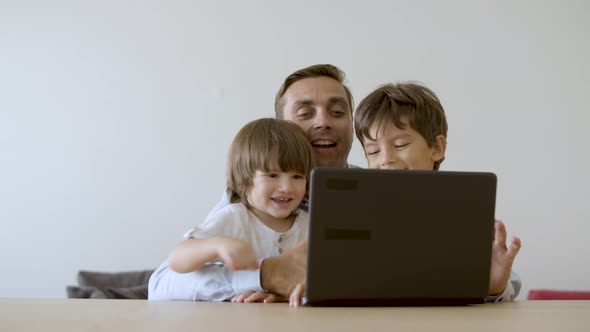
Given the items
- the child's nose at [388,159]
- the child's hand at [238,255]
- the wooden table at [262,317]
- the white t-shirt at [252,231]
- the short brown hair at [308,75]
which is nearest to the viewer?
the wooden table at [262,317]

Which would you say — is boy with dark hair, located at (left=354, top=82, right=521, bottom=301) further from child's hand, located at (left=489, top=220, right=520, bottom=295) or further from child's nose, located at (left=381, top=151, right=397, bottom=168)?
child's hand, located at (left=489, top=220, right=520, bottom=295)

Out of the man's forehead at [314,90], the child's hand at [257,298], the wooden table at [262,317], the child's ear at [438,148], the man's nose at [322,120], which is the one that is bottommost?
the child's hand at [257,298]

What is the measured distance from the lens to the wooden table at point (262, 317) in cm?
87

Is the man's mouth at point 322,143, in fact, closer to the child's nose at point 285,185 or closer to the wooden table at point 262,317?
the child's nose at point 285,185

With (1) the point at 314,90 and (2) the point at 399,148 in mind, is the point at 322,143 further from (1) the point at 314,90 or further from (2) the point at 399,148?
(2) the point at 399,148

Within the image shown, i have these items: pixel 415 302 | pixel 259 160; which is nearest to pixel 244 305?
pixel 415 302

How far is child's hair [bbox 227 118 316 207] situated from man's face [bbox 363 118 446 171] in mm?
192

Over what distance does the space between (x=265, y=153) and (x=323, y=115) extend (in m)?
0.51

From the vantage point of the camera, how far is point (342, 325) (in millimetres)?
891

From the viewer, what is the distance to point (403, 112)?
5.98ft

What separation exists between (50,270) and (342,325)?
3.42m

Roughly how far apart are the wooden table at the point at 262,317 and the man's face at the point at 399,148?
633 mm

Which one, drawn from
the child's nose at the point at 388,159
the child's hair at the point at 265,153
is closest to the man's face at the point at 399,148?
the child's nose at the point at 388,159

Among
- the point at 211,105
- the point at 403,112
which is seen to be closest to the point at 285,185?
the point at 403,112
